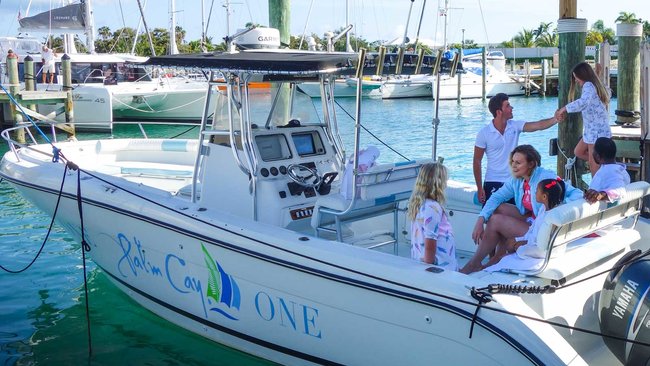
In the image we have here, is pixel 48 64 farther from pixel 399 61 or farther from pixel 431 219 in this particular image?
pixel 431 219

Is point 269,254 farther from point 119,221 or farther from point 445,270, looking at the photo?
point 119,221

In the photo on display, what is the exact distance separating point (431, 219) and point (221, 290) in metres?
1.83

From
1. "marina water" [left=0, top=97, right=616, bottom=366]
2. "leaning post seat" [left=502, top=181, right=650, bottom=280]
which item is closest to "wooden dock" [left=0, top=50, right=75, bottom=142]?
"marina water" [left=0, top=97, right=616, bottom=366]

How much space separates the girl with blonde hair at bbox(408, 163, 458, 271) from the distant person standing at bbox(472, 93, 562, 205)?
1.41 m

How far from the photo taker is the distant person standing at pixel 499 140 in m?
6.35

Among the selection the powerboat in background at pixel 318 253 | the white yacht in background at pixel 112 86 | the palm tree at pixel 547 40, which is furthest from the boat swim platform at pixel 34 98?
the palm tree at pixel 547 40

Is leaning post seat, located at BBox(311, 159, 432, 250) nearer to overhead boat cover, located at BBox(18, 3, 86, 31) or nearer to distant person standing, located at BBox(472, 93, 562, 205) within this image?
distant person standing, located at BBox(472, 93, 562, 205)

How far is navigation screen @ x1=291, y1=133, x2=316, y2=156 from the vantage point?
22.0ft

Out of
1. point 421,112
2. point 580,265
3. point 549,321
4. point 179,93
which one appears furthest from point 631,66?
point 421,112

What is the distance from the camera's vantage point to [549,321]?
425cm

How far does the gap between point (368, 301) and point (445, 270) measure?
Result: 540 millimetres

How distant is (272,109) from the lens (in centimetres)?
665

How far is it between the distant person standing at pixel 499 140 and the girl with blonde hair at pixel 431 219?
1409mm

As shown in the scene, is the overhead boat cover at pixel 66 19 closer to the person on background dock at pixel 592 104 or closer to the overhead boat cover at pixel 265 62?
the overhead boat cover at pixel 265 62
